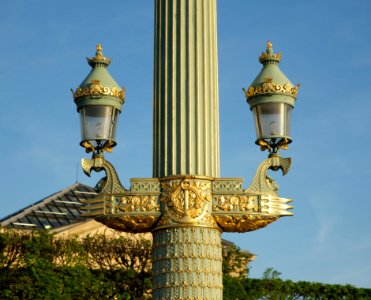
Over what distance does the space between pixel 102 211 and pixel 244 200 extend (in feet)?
5.52

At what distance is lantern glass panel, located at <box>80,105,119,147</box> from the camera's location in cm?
1174

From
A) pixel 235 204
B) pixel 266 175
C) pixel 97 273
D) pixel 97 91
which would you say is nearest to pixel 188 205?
pixel 235 204

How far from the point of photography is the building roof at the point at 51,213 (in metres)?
56.7

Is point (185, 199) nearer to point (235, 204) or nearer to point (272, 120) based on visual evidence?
point (235, 204)

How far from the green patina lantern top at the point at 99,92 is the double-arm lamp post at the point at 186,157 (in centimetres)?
1

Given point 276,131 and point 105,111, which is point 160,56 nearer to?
point 105,111

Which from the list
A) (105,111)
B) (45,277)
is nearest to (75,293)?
(45,277)

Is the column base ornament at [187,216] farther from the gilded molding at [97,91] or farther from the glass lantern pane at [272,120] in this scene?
the gilded molding at [97,91]

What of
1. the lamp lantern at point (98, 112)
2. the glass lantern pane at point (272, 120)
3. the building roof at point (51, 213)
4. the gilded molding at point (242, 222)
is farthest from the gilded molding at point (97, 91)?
the building roof at point (51, 213)

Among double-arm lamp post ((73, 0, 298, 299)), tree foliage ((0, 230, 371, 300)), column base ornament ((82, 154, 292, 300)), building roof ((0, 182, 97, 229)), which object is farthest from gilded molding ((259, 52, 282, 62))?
building roof ((0, 182, 97, 229))

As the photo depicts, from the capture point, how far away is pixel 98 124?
11.8 metres

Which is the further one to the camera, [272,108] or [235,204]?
[272,108]

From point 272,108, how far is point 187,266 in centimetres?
238

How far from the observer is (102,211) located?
11148 mm
